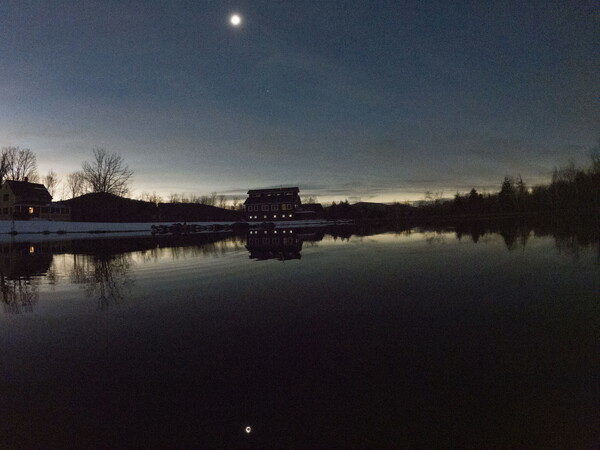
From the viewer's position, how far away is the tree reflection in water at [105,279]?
31.5ft

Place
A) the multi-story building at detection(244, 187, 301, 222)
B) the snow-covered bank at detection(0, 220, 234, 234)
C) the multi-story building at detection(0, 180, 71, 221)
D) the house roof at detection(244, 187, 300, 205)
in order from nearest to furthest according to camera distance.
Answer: the snow-covered bank at detection(0, 220, 234, 234)
the multi-story building at detection(0, 180, 71, 221)
the multi-story building at detection(244, 187, 301, 222)
the house roof at detection(244, 187, 300, 205)

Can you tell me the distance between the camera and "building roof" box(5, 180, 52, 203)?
2558 inches

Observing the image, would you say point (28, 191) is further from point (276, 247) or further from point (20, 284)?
point (20, 284)

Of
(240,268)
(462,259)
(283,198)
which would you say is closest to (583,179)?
(283,198)

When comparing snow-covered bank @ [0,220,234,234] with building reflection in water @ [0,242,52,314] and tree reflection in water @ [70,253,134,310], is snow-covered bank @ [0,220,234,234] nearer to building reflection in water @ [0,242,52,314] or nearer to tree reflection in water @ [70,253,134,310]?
building reflection in water @ [0,242,52,314]

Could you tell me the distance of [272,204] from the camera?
301ft

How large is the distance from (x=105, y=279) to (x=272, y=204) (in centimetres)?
7984

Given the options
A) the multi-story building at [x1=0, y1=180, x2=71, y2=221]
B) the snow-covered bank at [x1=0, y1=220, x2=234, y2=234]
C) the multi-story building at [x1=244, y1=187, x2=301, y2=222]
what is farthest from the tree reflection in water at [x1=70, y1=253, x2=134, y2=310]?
the multi-story building at [x1=244, y1=187, x2=301, y2=222]

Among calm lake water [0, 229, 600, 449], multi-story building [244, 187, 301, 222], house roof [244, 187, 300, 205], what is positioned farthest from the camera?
house roof [244, 187, 300, 205]

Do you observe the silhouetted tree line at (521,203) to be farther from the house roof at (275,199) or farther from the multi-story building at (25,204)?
the multi-story building at (25,204)

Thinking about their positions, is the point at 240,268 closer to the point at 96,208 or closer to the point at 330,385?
the point at 330,385

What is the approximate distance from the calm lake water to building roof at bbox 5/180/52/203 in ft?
235

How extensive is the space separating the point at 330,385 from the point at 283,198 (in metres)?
87.8

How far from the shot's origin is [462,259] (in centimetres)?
1560
